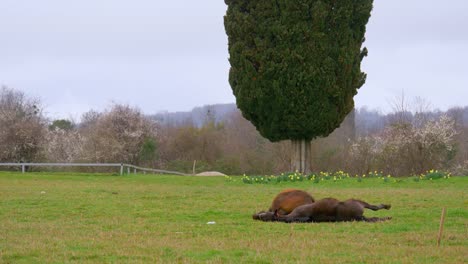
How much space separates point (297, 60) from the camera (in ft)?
102

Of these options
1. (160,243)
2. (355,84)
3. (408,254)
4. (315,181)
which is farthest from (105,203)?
(355,84)

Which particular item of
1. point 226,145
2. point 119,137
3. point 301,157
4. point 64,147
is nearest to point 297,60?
point 301,157

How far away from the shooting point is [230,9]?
32688 mm

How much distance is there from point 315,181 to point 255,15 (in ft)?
33.2

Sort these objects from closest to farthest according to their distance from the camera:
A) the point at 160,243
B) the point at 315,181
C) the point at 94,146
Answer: the point at 160,243, the point at 315,181, the point at 94,146

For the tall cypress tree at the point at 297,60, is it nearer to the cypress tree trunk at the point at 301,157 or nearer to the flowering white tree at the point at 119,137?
the cypress tree trunk at the point at 301,157

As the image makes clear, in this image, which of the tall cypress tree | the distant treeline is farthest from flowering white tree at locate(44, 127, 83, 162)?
the tall cypress tree

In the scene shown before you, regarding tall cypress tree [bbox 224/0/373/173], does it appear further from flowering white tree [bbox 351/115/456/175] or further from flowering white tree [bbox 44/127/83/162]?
flowering white tree [bbox 44/127/83/162]

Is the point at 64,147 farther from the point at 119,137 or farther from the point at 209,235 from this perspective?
the point at 209,235

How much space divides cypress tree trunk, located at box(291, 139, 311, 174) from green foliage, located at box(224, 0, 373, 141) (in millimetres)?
863

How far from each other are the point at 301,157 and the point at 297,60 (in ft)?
15.8

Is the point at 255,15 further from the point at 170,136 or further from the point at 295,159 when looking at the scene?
the point at 170,136

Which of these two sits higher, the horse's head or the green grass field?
the horse's head

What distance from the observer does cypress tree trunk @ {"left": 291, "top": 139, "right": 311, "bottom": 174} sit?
33.1m
